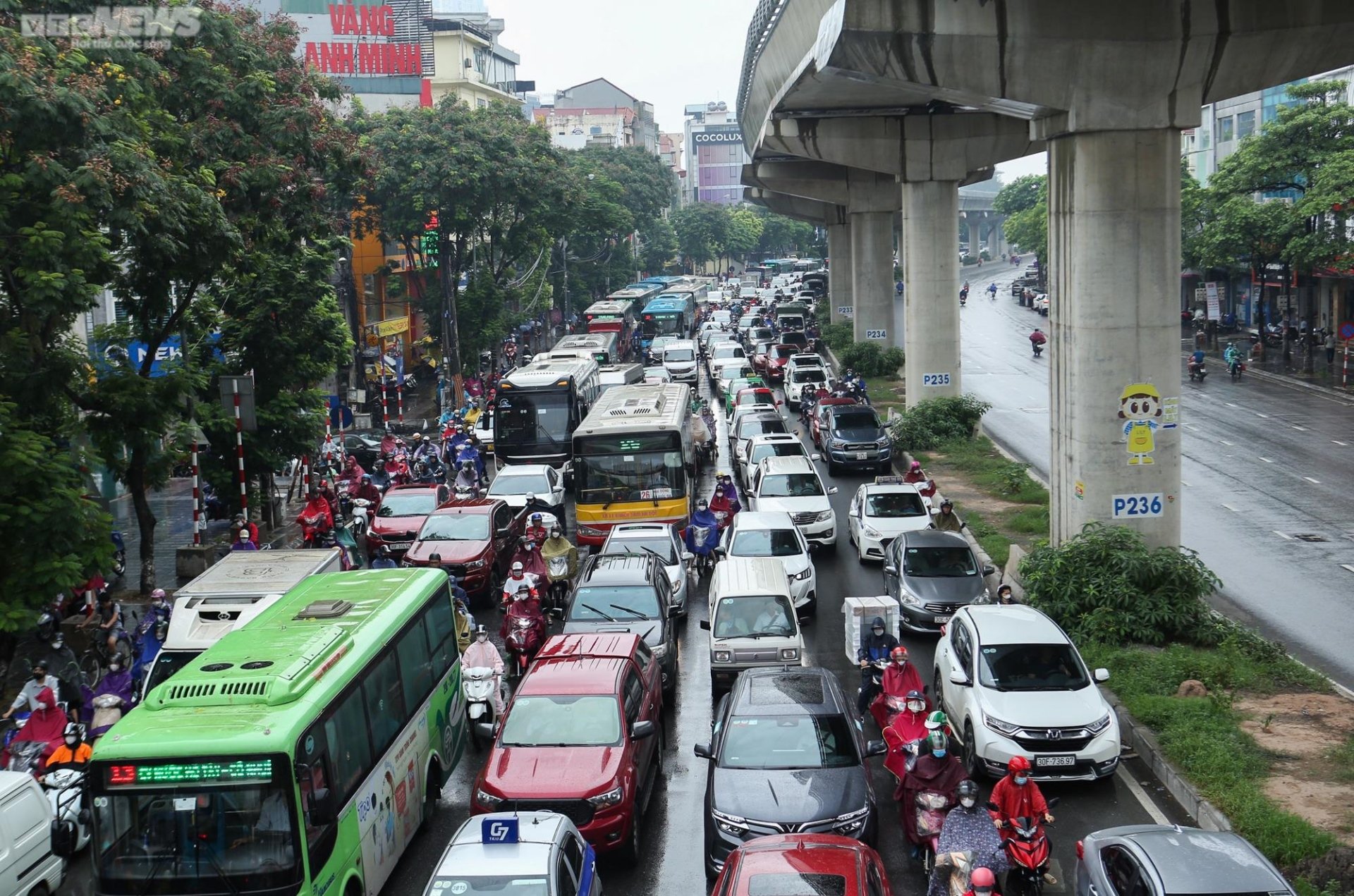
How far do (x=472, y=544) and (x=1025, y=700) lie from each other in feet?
36.3

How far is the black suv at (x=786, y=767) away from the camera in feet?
34.5

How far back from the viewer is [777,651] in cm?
1550

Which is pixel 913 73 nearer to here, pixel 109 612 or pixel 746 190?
pixel 109 612

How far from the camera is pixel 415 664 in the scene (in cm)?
1246

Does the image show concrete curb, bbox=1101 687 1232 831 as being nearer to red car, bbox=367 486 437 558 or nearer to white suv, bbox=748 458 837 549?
white suv, bbox=748 458 837 549

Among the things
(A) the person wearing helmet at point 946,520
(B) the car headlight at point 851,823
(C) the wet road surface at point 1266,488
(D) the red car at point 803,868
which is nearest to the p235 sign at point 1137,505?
(C) the wet road surface at point 1266,488

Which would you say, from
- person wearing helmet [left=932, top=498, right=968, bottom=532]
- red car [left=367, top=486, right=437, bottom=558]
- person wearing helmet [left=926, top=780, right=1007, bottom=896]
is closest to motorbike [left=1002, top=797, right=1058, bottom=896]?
person wearing helmet [left=926, top=780, right=1007, bottom=896]

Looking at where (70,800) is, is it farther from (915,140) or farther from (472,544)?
(915,140)

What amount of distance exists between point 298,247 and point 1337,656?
19.9 metres

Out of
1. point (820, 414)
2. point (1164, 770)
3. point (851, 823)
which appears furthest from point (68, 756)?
point (820, 414)

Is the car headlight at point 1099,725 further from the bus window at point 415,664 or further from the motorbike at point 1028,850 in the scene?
the bus window at point 415,664

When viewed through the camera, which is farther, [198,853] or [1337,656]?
[1337,656]

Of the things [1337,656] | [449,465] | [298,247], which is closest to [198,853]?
[1337,656]

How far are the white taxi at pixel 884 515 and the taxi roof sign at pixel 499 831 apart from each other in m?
14.2
